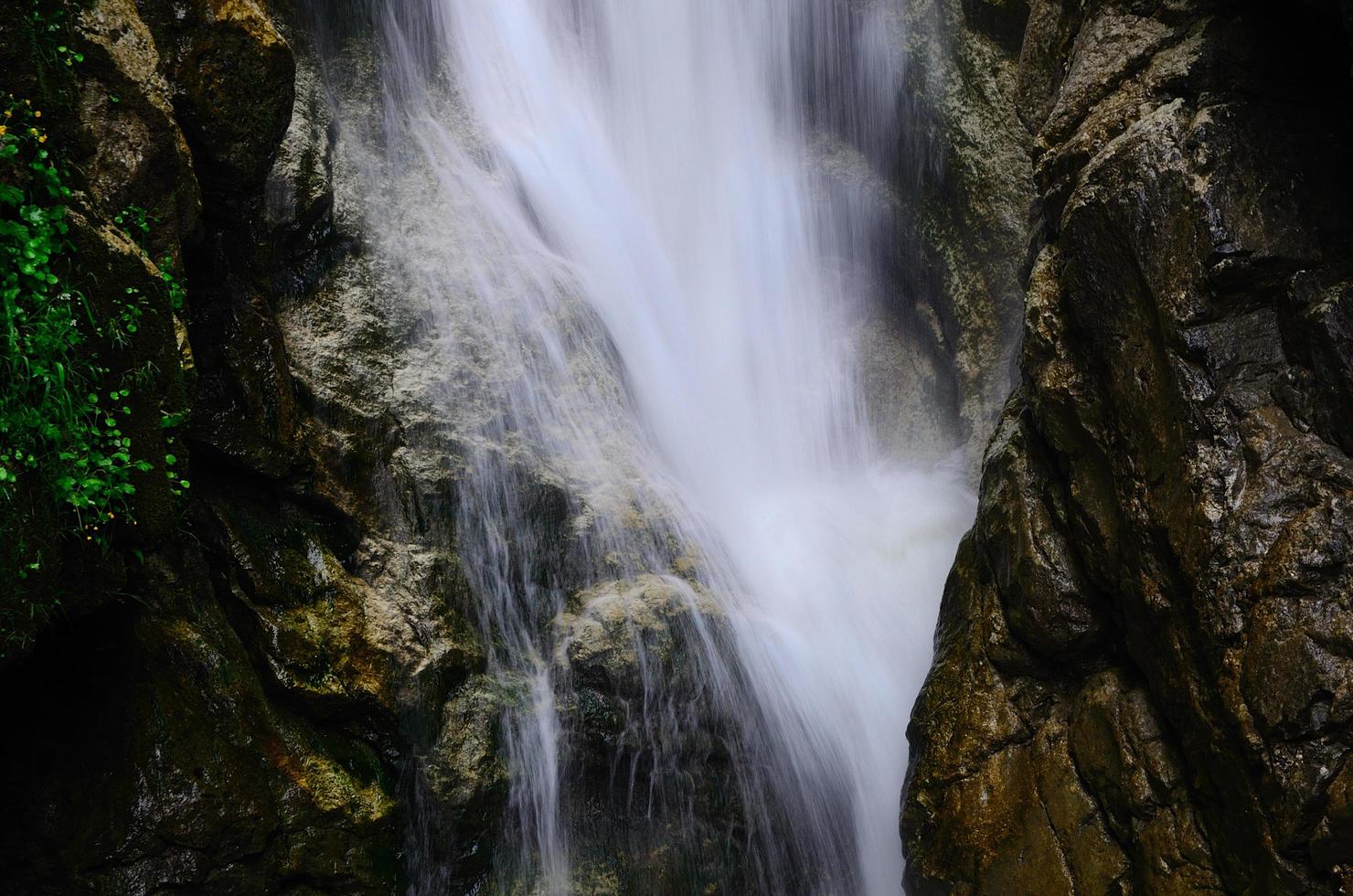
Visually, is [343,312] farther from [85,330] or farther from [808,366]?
[808,366]

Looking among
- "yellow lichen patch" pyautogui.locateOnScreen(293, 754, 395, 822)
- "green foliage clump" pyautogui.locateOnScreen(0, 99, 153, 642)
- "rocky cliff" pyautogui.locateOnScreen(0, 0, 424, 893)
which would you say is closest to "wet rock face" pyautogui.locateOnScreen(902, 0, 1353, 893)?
"yellow lichen patch" pyautogui.locateOnScreen(293, 754, 395, 822)

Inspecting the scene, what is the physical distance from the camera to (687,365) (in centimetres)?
817

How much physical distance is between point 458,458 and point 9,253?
9.11ft

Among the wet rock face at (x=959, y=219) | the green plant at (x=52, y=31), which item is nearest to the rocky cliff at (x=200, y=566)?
the green plant at (x=52, y=31)

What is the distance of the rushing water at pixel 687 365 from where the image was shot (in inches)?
225

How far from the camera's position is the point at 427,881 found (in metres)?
4.80

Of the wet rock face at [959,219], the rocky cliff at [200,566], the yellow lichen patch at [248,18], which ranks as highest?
the wet rock face at [959,219]

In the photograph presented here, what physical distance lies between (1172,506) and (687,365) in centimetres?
464

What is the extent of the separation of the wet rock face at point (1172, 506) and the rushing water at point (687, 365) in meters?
1.08

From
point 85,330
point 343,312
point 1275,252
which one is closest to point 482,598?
point 343,312

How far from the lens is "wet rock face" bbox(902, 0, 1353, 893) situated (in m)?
3.78

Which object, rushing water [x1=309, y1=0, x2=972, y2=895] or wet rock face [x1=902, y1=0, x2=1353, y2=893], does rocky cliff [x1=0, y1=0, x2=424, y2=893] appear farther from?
wet rock face [x1=902, y1=0, x2=1353, y2=893]

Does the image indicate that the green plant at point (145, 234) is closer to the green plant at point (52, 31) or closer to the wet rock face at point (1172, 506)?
the green plant at point (52, 31)

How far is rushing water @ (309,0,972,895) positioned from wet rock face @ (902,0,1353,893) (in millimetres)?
1075
